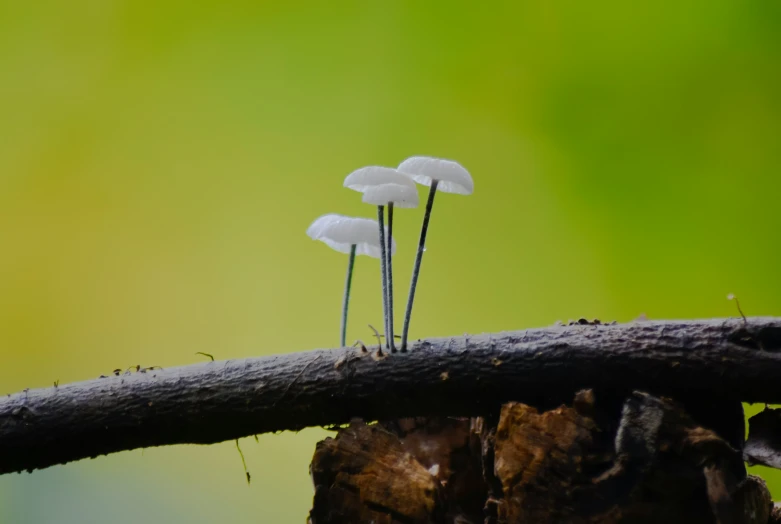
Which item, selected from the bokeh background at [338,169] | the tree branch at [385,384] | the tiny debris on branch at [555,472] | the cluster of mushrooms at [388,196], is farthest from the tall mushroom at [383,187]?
the bokeh background at [338,169]

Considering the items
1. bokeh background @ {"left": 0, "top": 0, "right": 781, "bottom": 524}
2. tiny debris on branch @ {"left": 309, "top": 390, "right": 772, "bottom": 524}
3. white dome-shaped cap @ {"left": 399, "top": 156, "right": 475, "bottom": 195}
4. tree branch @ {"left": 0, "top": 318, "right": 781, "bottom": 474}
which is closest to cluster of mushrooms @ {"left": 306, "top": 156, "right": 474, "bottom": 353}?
white dome-shaped cap @ {"left": 399, "top": 156, "right": 475, "bottom": 195}

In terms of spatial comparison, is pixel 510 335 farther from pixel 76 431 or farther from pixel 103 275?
pixel 103 275

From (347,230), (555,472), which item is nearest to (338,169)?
(347,230)

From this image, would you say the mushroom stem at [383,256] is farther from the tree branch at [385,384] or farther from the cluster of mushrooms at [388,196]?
the tree branch at [385,384]

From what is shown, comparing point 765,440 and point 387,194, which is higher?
point 387,194

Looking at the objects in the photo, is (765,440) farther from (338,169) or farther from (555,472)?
(338,169)
